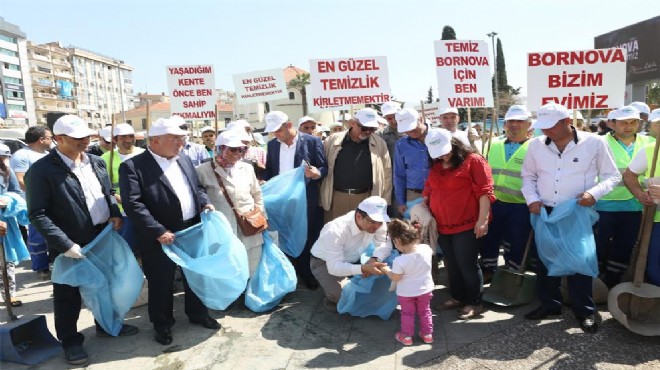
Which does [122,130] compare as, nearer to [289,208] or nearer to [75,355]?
[289,208]

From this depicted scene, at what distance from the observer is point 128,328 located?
394 cm

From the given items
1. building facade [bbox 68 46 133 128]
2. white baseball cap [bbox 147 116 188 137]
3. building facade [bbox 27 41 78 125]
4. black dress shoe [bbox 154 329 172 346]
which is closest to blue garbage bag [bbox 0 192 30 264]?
black dress shoe [bbox 154 329 172 346]

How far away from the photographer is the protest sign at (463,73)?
5.71 meters

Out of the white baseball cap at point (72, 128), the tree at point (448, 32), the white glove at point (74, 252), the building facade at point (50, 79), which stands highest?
the building facade at point (50, 79)

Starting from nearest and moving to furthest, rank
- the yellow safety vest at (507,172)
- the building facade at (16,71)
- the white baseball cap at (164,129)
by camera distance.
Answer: the white baseball cap at (164,129) → the yellow safety vest at (507,172) → the building facade at (16,71)

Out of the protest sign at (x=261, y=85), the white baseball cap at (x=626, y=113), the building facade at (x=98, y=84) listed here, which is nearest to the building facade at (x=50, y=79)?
the building facade at (x=98, y=84)

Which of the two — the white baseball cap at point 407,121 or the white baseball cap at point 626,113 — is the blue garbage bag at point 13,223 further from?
the white baseball cap at point 626,113

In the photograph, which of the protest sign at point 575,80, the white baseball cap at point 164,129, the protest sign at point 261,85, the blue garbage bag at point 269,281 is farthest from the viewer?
the protest sign at point 261,85

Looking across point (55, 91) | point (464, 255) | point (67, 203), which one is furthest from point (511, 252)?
point (55, 91)

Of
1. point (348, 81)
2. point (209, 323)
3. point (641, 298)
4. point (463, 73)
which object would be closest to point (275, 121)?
point (348, 81)

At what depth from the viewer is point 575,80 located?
4789 mm

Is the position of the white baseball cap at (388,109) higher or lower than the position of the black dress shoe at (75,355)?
higher

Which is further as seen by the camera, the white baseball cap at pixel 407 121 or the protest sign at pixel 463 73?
the protest sign at pixel 463 73

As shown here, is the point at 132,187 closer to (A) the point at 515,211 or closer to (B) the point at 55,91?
(A) the point at 515,211
